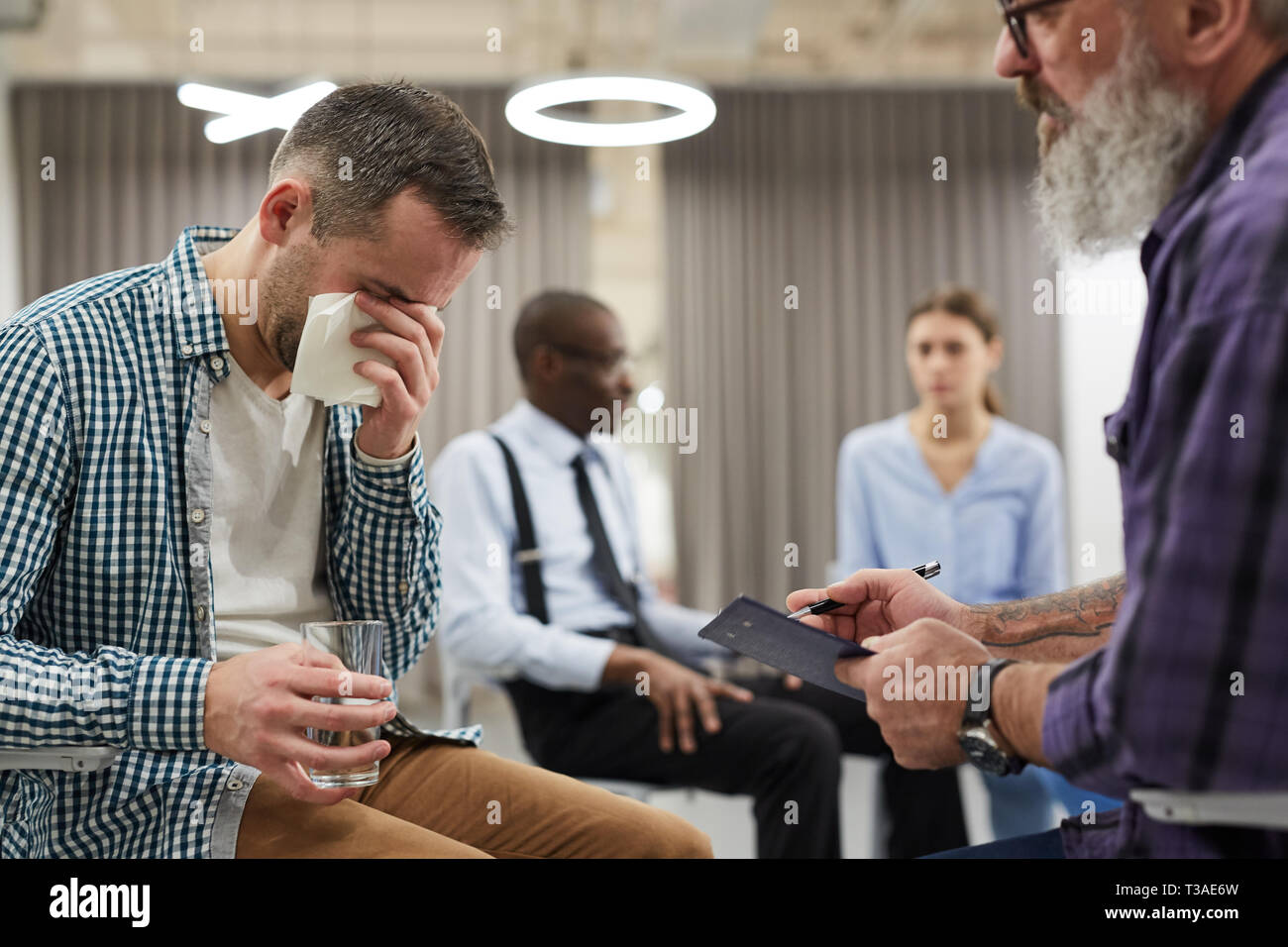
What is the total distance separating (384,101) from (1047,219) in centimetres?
72

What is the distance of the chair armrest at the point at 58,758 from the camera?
0.98 m

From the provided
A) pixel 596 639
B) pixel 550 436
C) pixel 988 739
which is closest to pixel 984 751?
pixel 988 739

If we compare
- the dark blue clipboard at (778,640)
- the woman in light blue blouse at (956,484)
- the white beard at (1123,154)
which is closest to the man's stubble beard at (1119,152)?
the white beard at (1123,154)

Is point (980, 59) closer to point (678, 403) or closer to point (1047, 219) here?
point (678, 403)

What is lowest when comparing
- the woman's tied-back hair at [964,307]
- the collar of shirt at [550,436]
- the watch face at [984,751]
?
the watch face at [984,751]

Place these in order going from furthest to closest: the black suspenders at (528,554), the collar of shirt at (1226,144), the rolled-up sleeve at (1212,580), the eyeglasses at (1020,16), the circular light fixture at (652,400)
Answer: the circular light fixture at (652,400) < the black suspenders at (528,554) < the eyeglasses at (1020,16) < the collar of shirt at (1226,144) < the rolled-up sleeve at (1212,580)

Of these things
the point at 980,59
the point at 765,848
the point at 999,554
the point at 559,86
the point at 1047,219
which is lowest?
the point at 765,848

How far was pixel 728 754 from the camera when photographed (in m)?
2.10

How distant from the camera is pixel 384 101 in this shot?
113 cm

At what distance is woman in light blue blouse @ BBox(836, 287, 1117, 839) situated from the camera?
2779mm

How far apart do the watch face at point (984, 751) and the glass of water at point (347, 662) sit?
1.84 ft

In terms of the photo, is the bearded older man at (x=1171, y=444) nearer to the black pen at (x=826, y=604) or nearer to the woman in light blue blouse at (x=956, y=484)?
the black pen at (x=826, y=604)

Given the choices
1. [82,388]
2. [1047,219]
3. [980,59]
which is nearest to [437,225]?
[82,388]

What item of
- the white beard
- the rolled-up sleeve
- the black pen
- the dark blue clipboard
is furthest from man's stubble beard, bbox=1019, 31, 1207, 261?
the dark blue clipboard
